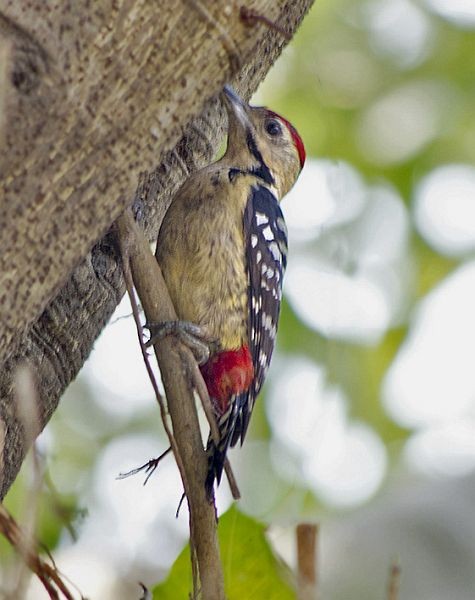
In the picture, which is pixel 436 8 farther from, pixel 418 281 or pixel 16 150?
pixel 16 150

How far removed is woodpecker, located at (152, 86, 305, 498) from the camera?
10.00 ft

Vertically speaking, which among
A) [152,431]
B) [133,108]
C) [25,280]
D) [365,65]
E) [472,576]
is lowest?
[25,280]

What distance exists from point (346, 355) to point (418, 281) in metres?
0.92

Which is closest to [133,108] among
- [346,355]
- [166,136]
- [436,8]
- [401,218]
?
[166,136]

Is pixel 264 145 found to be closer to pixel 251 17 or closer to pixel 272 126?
pixel 272 126

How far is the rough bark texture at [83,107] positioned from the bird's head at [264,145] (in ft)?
4.16

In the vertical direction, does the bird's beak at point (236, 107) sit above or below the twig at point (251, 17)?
above

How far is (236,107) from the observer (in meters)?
3.20

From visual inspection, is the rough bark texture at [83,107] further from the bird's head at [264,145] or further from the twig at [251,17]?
the bird's head at [264,145]

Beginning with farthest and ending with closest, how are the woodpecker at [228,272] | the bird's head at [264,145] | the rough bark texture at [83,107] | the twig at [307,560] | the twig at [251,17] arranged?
the bird's head at [264,145] → the woodpecker at [228,272] → the twig at [251,17] → the rough bark texture at [83,107] → the twig at [307,560]

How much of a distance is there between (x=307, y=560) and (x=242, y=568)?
106cm

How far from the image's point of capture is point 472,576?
11.0 feet

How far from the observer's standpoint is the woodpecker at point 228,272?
3.05 meters

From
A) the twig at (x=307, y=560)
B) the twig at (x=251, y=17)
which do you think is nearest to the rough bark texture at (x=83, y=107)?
the twig at (x=251, y=17)
